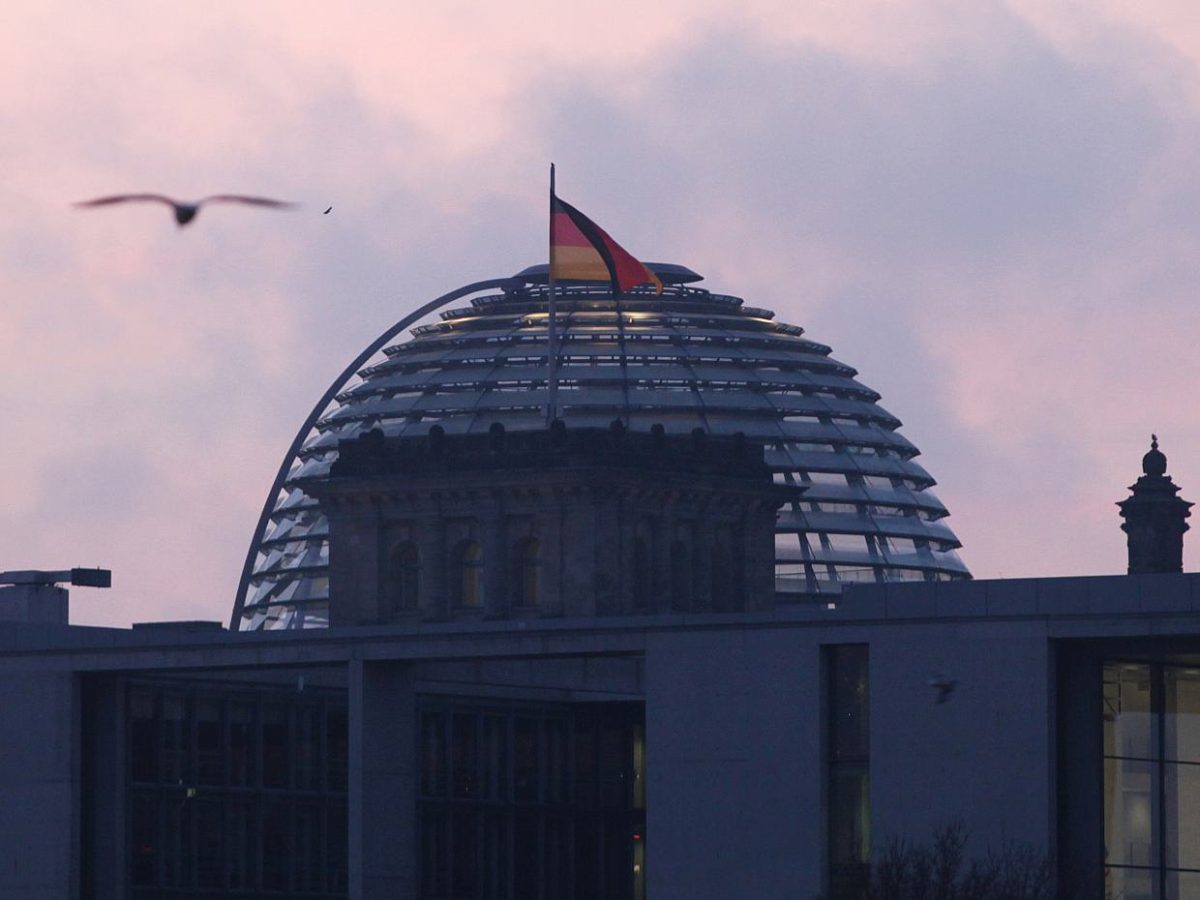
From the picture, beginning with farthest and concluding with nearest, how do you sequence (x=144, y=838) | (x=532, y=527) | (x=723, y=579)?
(x=723, y=579) → (x=532, y=527) → (x=144, y=838)

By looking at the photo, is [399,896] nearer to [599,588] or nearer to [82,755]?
[82,755]

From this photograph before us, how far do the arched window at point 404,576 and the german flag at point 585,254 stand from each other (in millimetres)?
9670

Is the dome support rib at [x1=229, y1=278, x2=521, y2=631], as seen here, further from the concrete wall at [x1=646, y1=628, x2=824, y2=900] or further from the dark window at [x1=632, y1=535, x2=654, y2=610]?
the concrete wall at [x1=646, y1=628, x2=824, y2=900]

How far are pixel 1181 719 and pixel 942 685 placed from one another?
611cm

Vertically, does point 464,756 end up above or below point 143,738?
below

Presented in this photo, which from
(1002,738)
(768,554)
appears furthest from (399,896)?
(768,554)

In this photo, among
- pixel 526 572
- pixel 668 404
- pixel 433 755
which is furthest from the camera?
pixel 668 404

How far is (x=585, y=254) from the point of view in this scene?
11962 centimetres

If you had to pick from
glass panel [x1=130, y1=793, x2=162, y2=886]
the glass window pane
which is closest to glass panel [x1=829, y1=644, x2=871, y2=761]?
the glass window pane

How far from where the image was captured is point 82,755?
8350 cm

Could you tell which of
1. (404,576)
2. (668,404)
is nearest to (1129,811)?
(404,576)

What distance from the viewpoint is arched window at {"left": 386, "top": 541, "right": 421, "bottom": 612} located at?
119 m

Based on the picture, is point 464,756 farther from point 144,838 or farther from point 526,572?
point 526,572

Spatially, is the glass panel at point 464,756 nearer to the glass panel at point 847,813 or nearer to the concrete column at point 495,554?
the glass panel at point 847,813
